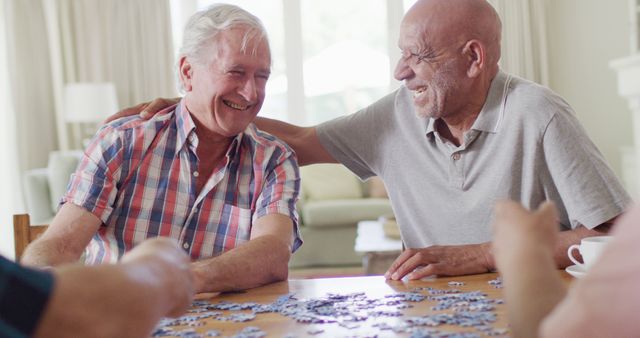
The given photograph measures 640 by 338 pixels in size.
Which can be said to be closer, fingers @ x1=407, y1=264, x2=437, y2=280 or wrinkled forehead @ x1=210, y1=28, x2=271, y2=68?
fingers @ x1=407, y1=264, x2=437, y2=280

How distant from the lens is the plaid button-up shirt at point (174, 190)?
87.0 inches

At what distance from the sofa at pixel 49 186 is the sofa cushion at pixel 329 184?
85.4 inches

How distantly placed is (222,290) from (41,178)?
17.7 feet

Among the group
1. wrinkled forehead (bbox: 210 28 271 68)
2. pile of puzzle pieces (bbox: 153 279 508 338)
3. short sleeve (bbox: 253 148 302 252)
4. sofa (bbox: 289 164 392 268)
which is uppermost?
wrinkled forehead (bbox: 210 28 271 68)

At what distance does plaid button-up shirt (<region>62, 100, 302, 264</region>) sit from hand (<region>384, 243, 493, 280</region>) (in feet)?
1.61

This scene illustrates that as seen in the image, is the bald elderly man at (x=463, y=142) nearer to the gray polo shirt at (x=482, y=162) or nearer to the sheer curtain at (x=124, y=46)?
the gray polo shirt at (x=482, y=162)

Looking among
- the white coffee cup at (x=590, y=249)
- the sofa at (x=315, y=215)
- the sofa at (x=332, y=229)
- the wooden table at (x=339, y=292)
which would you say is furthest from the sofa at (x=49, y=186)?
the white coffee cup at (x=590, y=249)

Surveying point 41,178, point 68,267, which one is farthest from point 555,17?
point 68,267

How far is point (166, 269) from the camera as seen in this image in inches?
38.4

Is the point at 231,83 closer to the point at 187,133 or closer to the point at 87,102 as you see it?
the point at 187,133

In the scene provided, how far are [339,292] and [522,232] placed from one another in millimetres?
700

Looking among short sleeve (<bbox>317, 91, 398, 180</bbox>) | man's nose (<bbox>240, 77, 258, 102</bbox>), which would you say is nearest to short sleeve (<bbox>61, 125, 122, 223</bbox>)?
man's nose (<bbox>240, 77, 258, 102</bbox>)

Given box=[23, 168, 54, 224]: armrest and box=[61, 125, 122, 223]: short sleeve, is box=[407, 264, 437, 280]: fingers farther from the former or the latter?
box=[23, 168, 54, 224]: armrest

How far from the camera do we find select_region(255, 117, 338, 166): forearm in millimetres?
2645
